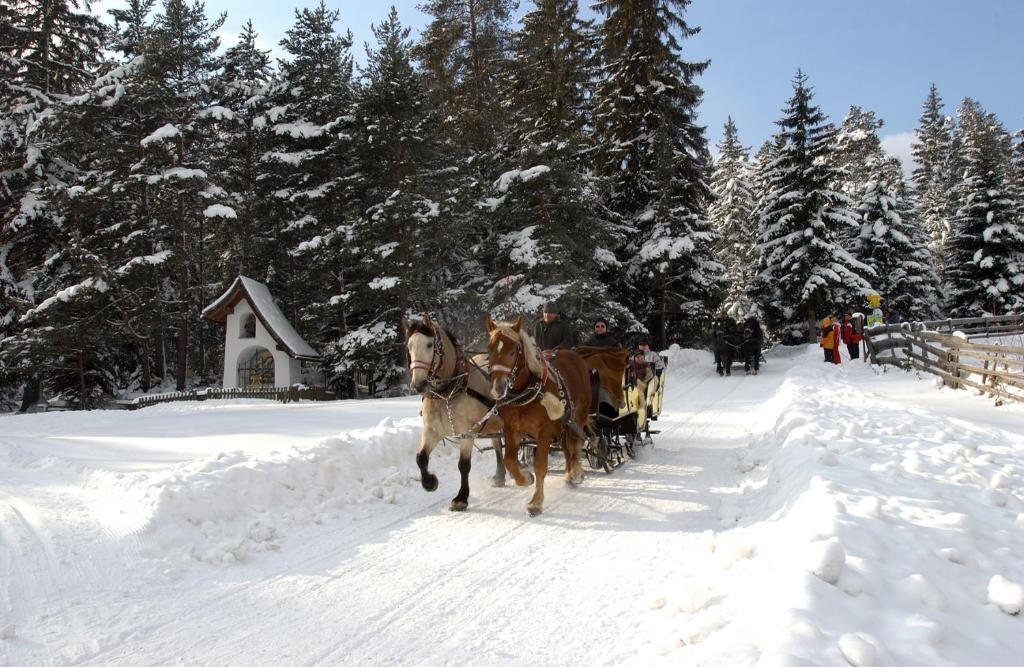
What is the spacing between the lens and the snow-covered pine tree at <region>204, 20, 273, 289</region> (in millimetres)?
27688

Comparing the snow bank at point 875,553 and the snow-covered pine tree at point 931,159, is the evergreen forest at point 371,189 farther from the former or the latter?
the snow-covered pine tree at point 931,159

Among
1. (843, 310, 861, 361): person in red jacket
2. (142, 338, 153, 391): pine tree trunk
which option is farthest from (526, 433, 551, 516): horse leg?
(142, 338, 153, 391): pine tree trunk

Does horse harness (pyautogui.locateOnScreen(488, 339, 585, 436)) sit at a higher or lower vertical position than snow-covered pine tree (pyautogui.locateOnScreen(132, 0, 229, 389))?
lower

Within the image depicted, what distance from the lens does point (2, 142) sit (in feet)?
81.6

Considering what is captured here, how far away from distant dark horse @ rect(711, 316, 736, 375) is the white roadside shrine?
16.3 meters

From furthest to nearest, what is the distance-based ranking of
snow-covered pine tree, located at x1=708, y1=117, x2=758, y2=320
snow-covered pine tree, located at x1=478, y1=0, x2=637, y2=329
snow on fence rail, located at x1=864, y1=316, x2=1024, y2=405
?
snow-covered pine tree, located at x1=708, y1=117, x2=758, y2=320 → snow-covered pine tree, located at x1=478, y1=0, x2=637, y2=329 → snow on fence rail, located at x1=864, y1=316, x2=1024, y2=405

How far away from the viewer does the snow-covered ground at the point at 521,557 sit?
10.3 feet

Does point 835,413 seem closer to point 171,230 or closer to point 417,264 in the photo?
point 417,264

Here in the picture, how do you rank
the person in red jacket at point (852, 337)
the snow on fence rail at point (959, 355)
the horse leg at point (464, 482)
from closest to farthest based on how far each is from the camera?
1. the horse leg at point (464, 482)
2. the snow on fence rail at point (959, 355)
3. the person in red jacket at point (852, 337)

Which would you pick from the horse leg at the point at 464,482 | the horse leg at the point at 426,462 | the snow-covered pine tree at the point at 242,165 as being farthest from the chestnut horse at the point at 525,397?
the snow-covered pine tree at the point at 242,165

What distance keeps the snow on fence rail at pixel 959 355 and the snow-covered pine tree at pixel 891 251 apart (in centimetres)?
743

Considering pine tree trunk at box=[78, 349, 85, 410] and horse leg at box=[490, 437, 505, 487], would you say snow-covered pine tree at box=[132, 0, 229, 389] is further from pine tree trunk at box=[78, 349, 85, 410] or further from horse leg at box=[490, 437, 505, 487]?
horse leg at box=[490, 437, 505, 487]

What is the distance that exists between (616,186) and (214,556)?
25.0 metres

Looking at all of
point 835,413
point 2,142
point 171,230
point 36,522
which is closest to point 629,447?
point 835,413
